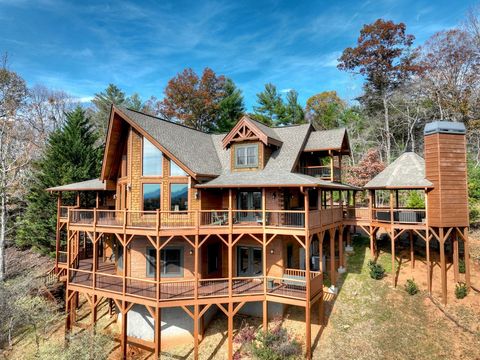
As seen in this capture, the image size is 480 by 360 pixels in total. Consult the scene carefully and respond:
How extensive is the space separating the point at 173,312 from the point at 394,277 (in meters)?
13.8

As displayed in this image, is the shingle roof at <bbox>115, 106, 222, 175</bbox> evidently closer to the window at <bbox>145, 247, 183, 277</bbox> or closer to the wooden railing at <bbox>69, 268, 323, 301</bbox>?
the window at <bbox>145, 247, 183, 277</bbox>

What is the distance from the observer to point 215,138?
2473 cm

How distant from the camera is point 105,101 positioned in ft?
176

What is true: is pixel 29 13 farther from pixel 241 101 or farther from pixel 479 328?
pixel 479 328

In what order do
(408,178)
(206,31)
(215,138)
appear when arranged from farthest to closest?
(206,31), (215,138), (408,178)

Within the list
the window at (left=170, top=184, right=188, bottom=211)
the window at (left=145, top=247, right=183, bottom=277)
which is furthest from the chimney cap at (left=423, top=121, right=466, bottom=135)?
the window at (left=145, top=247, right=183, bottom=277)

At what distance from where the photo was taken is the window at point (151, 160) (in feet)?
61.3

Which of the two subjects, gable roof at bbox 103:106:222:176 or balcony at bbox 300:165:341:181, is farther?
balcony at bbox 300:165:341:181

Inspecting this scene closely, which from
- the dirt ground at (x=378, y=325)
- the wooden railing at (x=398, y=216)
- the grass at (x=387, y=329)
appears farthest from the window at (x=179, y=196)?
the wooden railing at (x=398, y=216)

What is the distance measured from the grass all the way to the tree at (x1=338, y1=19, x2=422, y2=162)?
23539mm

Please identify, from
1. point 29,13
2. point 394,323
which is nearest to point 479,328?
point 394,323

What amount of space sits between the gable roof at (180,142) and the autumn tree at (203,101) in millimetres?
24129

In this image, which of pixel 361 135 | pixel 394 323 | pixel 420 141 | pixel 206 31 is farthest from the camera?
pixel 361 135

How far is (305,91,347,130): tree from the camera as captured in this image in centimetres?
5088
